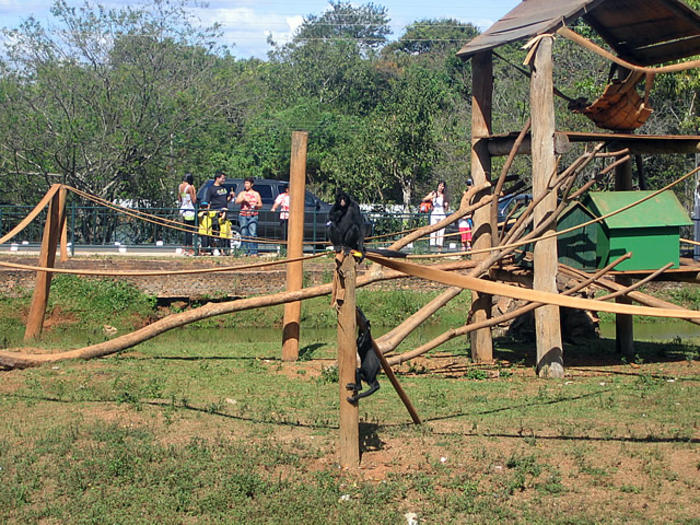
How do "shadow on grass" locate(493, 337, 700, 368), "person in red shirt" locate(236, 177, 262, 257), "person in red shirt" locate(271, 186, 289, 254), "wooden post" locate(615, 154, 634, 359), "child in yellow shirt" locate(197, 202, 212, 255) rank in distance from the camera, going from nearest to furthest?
"shadow on grass" locate(493, 337, 700, 368), "wooden post" locate(615, 154, 634, 359), "child in yellow shirt" locate(197, 202, 212, 255), "person in red shirt" locate(236, 177, 262, 257), "person in red shirt" locate(271, 186, 289, 254)

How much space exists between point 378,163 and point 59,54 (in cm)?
1156

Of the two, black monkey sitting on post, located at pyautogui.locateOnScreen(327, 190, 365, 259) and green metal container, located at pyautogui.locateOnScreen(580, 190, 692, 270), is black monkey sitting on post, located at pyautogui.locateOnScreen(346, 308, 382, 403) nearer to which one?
black monkey sitting on post, located at pyautogui.locateOnScreen(327, 190, 365, 259)

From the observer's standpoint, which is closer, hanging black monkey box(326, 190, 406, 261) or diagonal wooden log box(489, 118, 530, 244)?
hanging black monkey box(326, 190, 406, 261)

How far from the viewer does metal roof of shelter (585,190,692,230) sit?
999 cm

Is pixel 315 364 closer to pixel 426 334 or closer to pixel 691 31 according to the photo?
pixel 426 334

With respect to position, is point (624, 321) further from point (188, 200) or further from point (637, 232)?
point (188, 200)

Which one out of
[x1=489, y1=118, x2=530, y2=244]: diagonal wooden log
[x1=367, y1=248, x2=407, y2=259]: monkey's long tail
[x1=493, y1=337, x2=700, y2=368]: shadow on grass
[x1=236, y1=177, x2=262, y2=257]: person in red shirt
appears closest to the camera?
[x1=367, y1=248, x2=407, y2=259]: monkey's long tail

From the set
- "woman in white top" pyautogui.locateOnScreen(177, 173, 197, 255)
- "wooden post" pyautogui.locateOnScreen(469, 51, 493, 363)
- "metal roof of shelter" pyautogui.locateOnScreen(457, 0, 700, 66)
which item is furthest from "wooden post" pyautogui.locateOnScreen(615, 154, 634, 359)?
"woman in white top" pyautogui.locateOnScreen(177, 173, 197, 255)

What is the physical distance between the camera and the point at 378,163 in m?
30.8

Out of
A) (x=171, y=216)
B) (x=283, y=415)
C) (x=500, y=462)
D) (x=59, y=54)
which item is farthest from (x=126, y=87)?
(x=500, y=462)

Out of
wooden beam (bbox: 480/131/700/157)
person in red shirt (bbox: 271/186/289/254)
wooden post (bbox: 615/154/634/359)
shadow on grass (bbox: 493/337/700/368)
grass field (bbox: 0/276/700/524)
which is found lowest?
grass field (bbox: 0/276/700/524)

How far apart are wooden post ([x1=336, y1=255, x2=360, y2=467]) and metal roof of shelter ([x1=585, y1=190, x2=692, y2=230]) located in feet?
16.7

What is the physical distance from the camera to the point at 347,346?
591cm

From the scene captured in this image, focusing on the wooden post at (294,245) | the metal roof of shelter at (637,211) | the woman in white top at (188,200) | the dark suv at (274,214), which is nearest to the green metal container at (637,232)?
the metal roof of shelter at (637,211)
